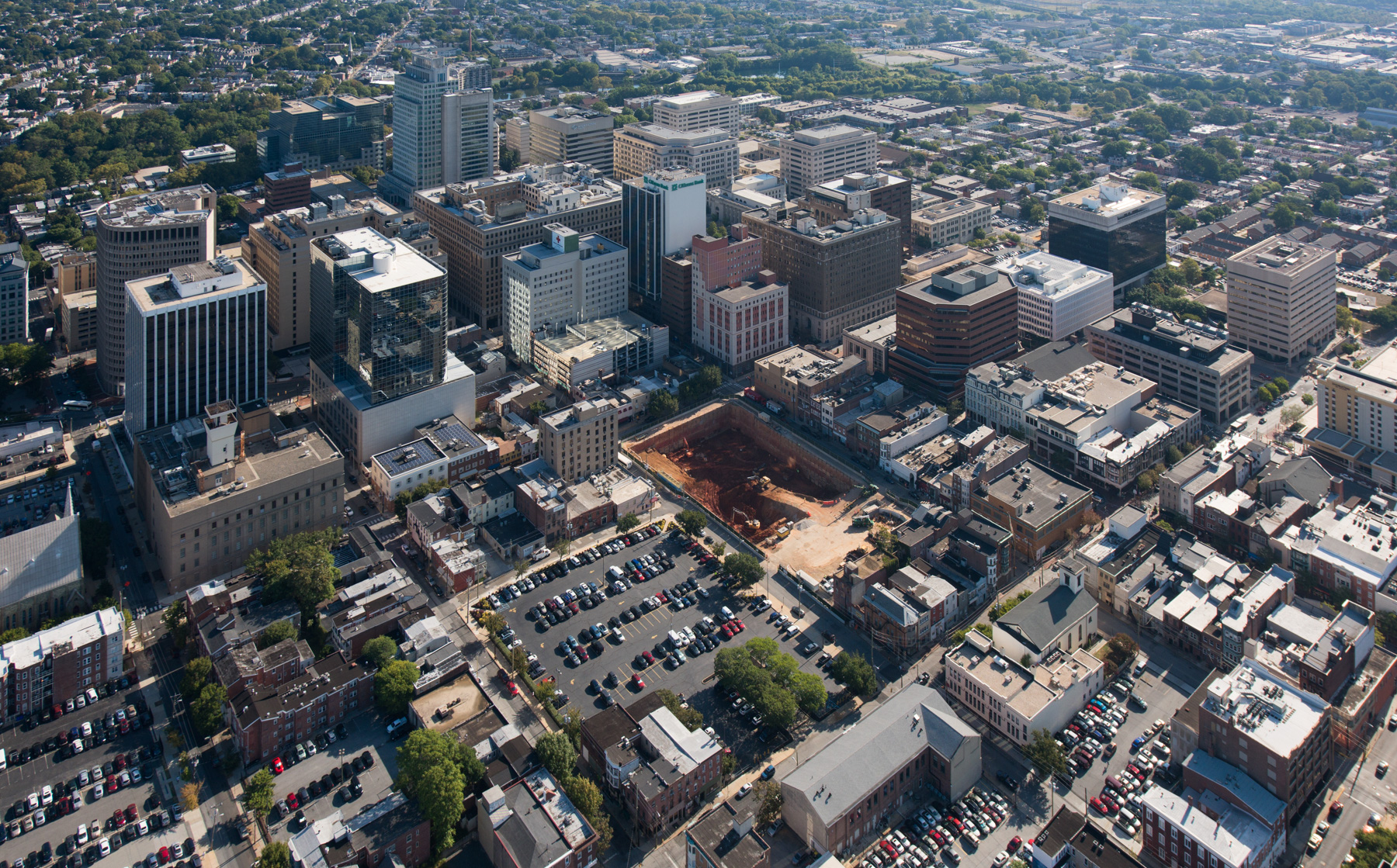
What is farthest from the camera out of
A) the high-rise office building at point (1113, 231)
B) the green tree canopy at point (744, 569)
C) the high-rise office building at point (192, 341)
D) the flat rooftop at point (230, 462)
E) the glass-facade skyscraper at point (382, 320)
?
the high-rise office building at point (1113, 231)

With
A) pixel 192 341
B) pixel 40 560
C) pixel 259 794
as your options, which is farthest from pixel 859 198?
pixel 259 794

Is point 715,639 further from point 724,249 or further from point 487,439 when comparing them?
point 724,249

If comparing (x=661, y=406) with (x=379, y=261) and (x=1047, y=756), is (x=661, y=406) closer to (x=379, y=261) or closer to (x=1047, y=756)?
(x=379, y=261)

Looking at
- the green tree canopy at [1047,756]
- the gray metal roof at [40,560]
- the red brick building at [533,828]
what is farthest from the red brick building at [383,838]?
the green tree canopy at [1047,756]

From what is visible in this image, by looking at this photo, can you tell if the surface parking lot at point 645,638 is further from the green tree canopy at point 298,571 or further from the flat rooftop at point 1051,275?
the flat rooftop at point 1051,275

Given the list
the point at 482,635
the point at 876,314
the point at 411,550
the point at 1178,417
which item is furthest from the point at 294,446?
the point at 1178,417
